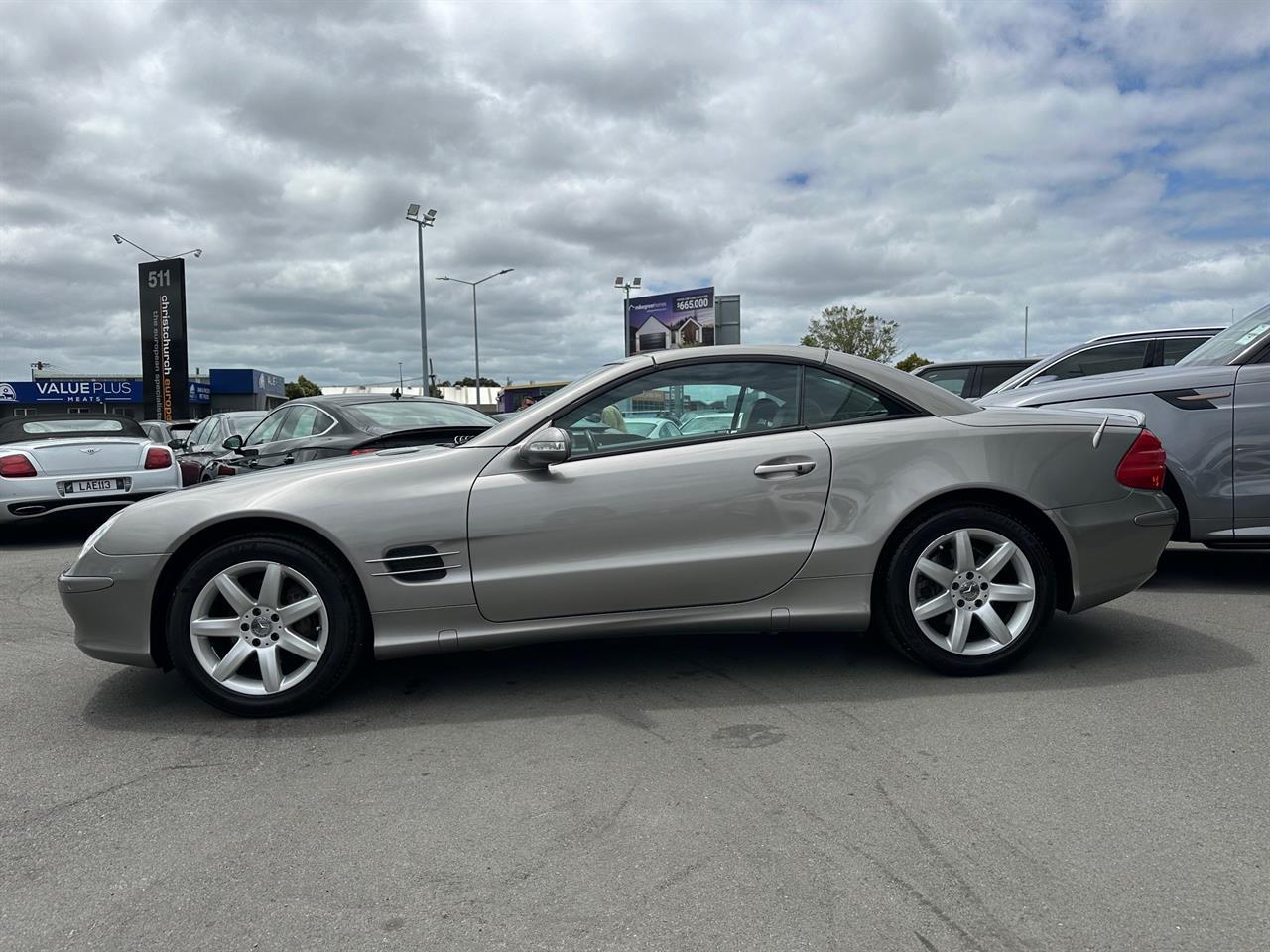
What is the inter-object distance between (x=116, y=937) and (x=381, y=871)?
62 cm

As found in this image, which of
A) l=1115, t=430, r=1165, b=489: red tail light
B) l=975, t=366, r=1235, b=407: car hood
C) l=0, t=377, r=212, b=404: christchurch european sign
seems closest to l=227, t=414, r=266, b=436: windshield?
l=975, t=366, r=1235, b=407: car hood

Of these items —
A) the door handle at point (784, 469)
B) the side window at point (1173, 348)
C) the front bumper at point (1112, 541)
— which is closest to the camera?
the door handle at point (784, 469)

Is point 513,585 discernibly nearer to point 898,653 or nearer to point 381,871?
point 381,871

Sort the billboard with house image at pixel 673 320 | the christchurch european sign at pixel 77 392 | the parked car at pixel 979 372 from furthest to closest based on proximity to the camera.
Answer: the christchurch european sign at pixel 77 392
the billboard with house image at pixel 673 320
the parked car at pixel 979 372

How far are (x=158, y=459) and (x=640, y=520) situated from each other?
741 cm

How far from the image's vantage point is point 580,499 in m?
3.83

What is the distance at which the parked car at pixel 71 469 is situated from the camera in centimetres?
880

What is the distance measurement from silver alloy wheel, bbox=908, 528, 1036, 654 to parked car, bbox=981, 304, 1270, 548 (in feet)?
7.34

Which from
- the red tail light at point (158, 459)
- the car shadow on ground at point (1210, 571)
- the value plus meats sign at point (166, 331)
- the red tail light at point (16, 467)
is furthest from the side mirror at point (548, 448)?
the value plus meats sign at point (166, 331)

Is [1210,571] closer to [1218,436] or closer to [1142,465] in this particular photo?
[1218,436]

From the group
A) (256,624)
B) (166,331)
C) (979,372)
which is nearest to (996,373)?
(979,372)

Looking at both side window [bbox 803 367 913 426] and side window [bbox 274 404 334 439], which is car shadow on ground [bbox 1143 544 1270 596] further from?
side window [bbox 274 404 334 439]

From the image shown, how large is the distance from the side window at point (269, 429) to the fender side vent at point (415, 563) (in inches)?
223

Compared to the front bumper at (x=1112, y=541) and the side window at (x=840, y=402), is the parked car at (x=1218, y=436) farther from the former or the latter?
the side window at (x=840, y=402)
